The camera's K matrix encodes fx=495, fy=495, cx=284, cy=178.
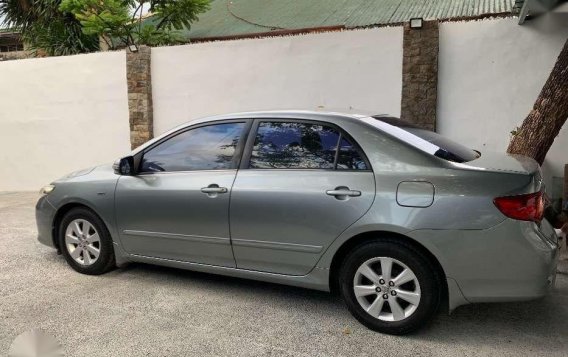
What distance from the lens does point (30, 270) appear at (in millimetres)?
4789

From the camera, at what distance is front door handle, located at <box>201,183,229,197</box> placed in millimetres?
3794

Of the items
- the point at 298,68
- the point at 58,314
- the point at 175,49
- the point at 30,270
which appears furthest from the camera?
the point at 175,49

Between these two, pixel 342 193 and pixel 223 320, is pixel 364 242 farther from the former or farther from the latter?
pixel 223 320

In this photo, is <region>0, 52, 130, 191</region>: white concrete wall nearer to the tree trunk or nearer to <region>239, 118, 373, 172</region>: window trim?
<region>239, 118, 373, 172</region>: window trim

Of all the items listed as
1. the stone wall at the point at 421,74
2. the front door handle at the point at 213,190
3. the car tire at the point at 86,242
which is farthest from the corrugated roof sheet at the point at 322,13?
the car tire at the point at 86,242

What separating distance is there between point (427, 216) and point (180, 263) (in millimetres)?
2069

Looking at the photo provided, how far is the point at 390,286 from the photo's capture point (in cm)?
325

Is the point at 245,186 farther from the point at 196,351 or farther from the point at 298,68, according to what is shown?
the point at 298,68

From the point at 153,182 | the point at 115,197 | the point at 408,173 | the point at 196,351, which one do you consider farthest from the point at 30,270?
the point at 408,173

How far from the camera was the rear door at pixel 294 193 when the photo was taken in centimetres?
339

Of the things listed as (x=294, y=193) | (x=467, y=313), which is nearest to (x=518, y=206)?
(x=467, y=313)

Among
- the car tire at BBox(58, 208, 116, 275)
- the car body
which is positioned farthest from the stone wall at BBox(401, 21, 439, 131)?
the car tire at BBox(58, 208, 116, 275)

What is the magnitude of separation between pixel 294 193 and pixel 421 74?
12.9ft

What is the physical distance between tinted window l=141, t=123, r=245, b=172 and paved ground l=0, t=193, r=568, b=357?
1048mm
